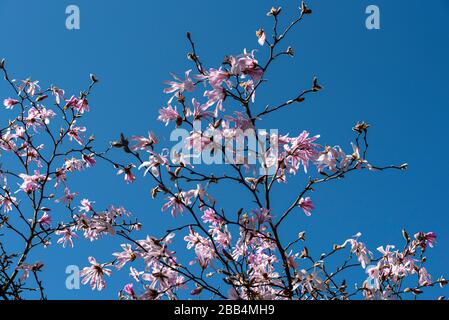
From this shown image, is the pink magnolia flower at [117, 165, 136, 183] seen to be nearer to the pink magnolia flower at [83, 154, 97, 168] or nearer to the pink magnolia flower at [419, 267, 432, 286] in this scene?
the pink magnolia flower at [83, 154, 97, 168]

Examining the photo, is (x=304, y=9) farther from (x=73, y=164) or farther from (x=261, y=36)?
(x=73, y=164)

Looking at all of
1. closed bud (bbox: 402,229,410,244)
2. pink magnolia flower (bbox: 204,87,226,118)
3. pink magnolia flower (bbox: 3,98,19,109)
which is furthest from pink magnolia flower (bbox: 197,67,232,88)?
pink magnolia flower (bbox: 3,98,19,109)

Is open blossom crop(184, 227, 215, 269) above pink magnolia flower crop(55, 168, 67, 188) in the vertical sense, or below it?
below

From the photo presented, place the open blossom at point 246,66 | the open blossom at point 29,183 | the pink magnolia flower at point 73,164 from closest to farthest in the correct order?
the open blossom at point 246,66 → the open blossom at point 29,183 → the pink magnolia flower at point 73,164

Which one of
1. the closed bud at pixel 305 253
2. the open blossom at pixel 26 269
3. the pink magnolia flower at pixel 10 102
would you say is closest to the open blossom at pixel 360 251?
the closed bud at pixel 305 253

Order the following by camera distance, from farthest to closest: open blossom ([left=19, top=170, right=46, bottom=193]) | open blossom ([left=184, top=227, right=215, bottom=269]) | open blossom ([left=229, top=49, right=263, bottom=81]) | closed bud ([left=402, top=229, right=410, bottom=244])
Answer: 1. open blossom ([left=19, top=170, right=46, bottom=193])
2. closed bud ([left=402, top=229, right=410, bottom=244])
3. open blossom ([left=184, top=227, right=215, bottom=269])
4. open blossom ([left=229, top=49, right=263, bottom=81])

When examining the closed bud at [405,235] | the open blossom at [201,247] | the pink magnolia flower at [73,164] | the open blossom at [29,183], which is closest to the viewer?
the open blossom at [201,247]

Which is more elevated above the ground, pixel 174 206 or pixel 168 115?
pixel 168 115

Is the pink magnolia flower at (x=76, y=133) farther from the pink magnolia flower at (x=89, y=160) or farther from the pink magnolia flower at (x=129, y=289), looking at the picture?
the pink magnolia flower at (x=129, y=289)

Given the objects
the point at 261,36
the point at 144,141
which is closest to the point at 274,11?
the point at 261,36

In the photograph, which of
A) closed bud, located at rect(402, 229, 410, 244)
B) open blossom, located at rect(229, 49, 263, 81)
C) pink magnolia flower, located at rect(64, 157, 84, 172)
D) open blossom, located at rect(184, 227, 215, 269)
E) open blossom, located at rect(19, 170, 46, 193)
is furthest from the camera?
pink magnolia flower, located at rect(64, 157, 84, 172)

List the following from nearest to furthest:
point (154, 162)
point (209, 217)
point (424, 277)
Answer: point (154, 162) < point (209, 217) < point (424, 277)
